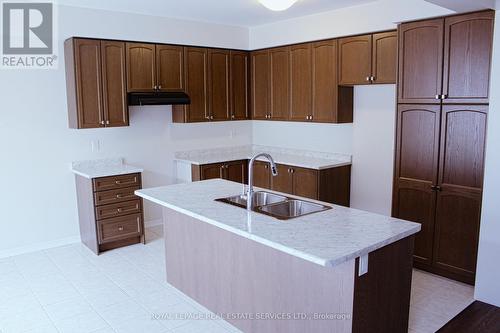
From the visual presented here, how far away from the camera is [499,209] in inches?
128

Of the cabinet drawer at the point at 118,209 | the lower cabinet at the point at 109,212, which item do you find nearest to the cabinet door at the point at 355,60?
the lower cabinet at the point at 109,212

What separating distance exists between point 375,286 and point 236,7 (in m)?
3.46

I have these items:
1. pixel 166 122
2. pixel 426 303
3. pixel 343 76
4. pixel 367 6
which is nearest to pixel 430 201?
pixel 426 303

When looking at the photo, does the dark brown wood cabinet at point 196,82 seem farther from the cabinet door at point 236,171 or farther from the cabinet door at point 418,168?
the cabinet door at point 418,168

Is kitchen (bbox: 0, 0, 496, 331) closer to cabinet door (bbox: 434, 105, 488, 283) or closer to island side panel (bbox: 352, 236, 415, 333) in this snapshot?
cabinet door (bbox: 434, 105, 488, 283)

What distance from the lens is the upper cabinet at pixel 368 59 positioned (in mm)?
4371

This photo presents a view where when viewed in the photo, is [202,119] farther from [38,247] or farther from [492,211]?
[492,211]

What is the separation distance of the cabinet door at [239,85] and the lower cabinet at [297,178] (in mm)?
758

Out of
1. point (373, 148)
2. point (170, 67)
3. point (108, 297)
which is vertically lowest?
point (108, 297)

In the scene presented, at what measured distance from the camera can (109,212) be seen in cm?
460

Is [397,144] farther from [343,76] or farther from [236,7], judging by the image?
[236,7]

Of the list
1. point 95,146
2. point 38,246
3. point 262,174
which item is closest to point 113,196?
point 95,146

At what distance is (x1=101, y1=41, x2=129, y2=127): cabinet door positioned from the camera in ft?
15.3

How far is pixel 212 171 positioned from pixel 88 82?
1.78 meters
